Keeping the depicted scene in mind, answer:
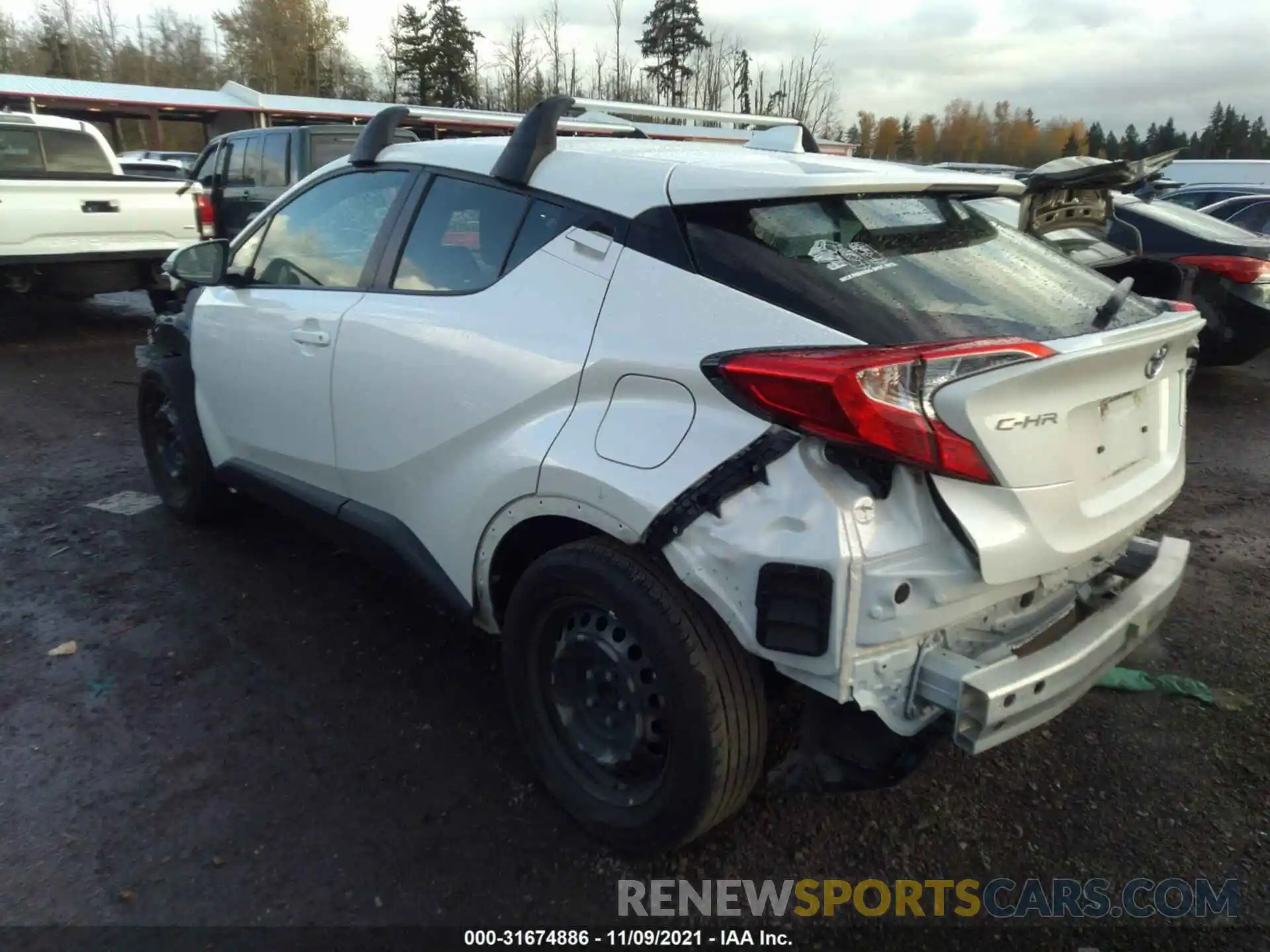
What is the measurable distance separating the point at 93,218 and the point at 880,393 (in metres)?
8.76

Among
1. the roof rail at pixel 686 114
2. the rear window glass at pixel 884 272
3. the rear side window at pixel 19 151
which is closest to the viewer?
the rear window glass at pixel 884 272

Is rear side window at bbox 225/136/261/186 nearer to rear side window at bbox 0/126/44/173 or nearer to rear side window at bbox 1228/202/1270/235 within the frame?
rear side window at bbox 0/126/44/173

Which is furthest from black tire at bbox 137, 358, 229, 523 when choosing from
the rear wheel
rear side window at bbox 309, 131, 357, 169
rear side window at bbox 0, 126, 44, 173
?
rear side window at bbox 309, 131, 357, 169

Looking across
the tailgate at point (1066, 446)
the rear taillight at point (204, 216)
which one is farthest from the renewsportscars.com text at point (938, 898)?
the rear taillight at point (204, 216)

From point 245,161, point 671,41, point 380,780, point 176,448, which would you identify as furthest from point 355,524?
point 671,41

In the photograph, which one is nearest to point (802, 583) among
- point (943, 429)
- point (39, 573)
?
point (943, 429)

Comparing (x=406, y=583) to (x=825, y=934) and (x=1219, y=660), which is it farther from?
(x=1219, y=660)

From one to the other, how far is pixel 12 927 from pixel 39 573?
2339 millimetres

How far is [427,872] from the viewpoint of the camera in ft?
7.91

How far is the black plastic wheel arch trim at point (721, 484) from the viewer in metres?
1.96

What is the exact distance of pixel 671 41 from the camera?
156ft

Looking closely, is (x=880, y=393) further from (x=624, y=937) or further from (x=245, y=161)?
(x=245, y=161)

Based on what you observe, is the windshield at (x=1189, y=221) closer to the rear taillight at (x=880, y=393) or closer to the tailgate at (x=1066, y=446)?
the tailgate at (x=1066, y=446)

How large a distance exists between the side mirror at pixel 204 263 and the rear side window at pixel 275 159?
25.2 ft
